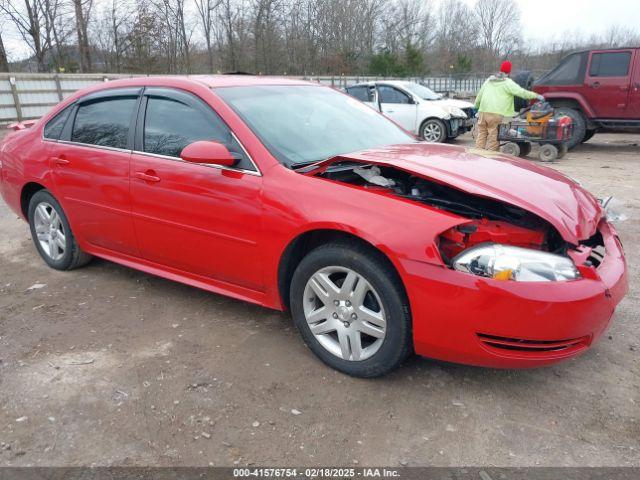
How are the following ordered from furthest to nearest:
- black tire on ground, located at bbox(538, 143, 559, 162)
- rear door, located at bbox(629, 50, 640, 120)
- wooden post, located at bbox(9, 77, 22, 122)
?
wooden post, located at bbox(9, 77, 22, 122), rear door, located at bbox(629, 50, 640, 120), black tire on ground, located at bbox(538, 143, 559, 162)

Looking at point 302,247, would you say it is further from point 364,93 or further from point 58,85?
point 58,85

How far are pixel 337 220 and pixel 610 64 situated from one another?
34.9 ft

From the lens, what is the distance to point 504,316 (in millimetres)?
2365

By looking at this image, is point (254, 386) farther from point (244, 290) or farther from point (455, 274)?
point (455, 274)

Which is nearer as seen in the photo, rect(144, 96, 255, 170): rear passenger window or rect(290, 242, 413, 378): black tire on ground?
rect(290, 242, 413, 378): black tire on ground

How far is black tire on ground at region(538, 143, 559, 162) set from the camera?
10.4m

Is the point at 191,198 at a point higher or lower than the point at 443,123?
higher

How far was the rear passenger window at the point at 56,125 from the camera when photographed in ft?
14.1

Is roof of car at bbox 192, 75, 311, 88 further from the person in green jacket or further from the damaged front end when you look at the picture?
the person in green jacket

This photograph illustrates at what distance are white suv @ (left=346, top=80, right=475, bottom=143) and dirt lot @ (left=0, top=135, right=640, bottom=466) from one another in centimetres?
939

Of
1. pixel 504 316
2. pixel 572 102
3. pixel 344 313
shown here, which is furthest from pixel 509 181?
pixel 572 102

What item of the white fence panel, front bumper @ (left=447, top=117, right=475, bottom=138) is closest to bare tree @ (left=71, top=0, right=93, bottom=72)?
the white fence panel

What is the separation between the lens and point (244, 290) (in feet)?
10.8

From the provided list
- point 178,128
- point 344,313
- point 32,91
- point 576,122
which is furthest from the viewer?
point 32,91
